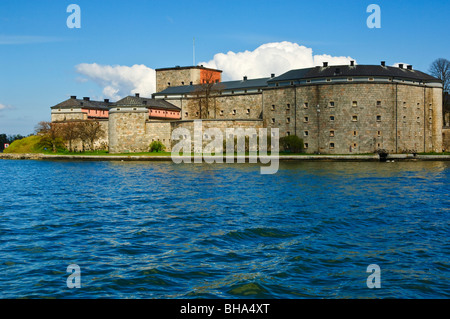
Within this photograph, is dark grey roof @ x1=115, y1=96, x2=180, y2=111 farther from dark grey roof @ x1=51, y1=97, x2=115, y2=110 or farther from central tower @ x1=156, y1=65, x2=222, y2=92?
dark grey roof @ x1=51, y1=97, x2=115, y2=110

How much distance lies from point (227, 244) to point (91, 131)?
189ft

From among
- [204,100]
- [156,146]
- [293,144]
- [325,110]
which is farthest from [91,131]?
[325,110]

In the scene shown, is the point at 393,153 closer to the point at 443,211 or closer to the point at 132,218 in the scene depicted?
the point at 443,211

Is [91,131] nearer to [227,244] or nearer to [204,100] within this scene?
[204,100]

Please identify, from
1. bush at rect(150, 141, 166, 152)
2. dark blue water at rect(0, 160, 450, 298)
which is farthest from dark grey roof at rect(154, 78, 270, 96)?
dark blue water at rect(0, 160, 450, 298)

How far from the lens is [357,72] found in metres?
52.3

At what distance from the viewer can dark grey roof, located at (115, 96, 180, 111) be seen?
60.4m

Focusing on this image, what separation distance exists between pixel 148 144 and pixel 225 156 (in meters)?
14.8

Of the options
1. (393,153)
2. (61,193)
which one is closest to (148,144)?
(393,153)

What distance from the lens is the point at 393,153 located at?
5156cm

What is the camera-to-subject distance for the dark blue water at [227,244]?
8188mm

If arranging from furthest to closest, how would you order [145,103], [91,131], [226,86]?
[226,86]
[91,131]
[145,103]

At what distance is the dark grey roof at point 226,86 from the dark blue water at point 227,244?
144 feet

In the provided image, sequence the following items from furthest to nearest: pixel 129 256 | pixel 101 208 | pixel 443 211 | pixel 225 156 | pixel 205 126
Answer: pixel 205 126
pixel 225 156
pixel 101 208
pixel 443 211
pixel 129 256
